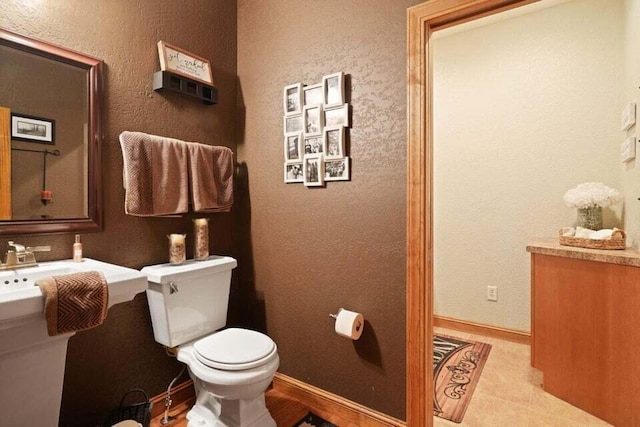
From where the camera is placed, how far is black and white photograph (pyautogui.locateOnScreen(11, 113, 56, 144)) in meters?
1.38

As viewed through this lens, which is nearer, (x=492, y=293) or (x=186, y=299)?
(x=186, y=299)

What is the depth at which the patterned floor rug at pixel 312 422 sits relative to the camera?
68.6 inches

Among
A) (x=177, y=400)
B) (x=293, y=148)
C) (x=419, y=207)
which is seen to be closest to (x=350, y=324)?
(x=419, y=207)

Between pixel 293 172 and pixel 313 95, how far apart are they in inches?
17.6

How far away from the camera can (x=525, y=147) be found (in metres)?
2.66

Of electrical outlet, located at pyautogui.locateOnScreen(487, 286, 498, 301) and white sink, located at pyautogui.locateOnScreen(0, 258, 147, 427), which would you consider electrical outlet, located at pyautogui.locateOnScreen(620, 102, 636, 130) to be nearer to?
electrical outlet, located at pyautogui.locateOnScreen(487, 286, 498, 301)

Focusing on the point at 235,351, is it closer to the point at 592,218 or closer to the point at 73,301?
the point at 73,301

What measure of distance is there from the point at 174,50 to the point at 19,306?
1.48 m

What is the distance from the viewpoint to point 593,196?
2.10m

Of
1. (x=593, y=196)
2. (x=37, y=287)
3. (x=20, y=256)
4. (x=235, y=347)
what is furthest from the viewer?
(x=593, y=196)

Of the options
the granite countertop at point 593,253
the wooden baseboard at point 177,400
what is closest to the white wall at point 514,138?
the granite countertop at point 593,253

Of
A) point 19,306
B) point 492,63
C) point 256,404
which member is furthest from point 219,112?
point 492,63

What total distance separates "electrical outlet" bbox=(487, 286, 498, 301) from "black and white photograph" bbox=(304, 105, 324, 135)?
2.09 meters

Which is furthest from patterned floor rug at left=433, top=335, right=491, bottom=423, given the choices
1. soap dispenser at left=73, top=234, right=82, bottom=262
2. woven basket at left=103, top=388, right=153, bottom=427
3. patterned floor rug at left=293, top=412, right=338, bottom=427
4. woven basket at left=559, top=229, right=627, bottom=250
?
soap dispenser at left=73, top=234, right=82, bottom=262
